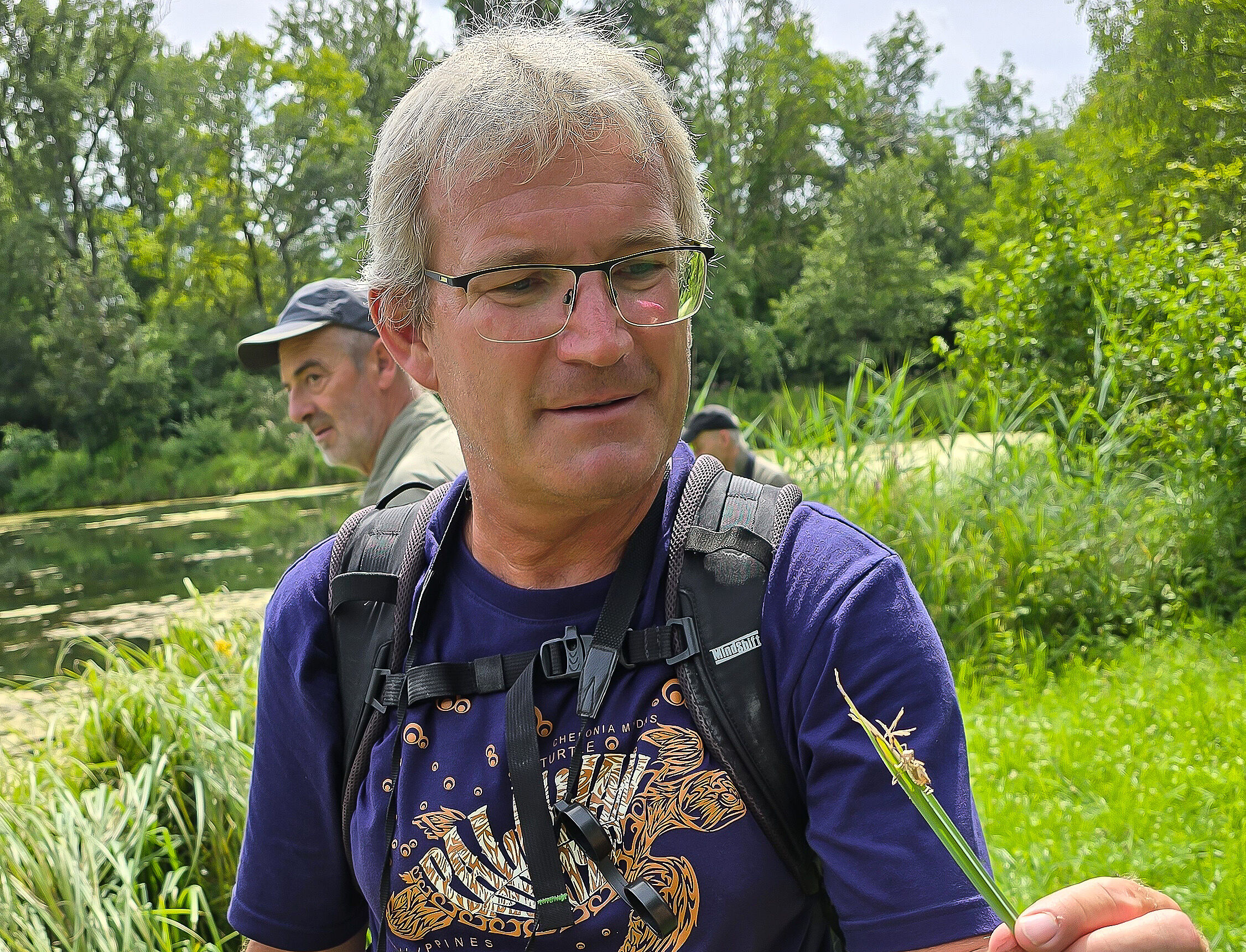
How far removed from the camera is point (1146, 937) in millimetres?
655

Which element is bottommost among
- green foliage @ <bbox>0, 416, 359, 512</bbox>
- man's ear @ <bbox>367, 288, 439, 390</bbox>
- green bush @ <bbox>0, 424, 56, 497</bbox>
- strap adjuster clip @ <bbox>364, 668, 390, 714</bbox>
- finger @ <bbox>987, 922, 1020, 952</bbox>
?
green foliage @ <bbox>0, 416, 359, 512</bbox>

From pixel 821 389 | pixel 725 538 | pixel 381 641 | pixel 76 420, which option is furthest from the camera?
pixel 76 420

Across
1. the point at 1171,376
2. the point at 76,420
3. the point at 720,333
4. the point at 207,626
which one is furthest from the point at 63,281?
the point at 1171,376

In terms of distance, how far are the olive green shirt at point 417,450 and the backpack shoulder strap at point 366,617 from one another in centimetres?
144

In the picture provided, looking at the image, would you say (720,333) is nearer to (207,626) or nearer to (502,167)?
(207,626)

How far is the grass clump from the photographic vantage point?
8.14 feet

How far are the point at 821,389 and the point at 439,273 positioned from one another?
14.7 feet

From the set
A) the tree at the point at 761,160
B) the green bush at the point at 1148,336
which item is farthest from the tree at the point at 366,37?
the green bush at the point at 1148,336

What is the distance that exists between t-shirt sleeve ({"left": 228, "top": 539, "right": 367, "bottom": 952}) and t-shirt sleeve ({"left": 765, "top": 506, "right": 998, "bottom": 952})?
1.87 feet

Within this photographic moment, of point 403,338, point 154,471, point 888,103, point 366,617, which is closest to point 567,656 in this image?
point 366,617

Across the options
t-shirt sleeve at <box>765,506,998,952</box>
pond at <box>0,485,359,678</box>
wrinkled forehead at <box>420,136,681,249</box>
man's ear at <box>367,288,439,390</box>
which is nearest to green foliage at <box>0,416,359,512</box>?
pond at <box>0,485,359,678</box>

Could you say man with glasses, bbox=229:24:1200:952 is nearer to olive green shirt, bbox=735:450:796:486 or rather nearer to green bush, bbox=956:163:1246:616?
olive green shirt, bbox=735:450:796:486

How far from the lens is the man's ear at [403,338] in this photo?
1.31m

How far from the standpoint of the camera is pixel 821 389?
17.9ft
